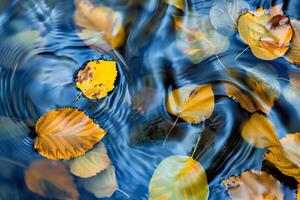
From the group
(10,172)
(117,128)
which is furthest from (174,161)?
(10,172)

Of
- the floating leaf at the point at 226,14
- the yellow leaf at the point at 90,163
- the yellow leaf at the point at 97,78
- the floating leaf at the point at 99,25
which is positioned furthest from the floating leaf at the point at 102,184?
the floating leaf at the point at 226,14

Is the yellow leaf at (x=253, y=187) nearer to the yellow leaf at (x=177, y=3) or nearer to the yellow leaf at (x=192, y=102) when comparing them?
the yellow leaf at (x=192, y=102)

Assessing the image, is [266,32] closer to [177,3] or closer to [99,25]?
[177,3]

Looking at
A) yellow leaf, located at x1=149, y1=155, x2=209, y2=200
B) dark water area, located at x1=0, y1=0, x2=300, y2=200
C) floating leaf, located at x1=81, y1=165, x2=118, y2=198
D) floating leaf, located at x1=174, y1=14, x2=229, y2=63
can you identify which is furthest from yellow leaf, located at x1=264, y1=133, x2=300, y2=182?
floating leaf, located at x1=81, y1=165, x2=118, y2=198

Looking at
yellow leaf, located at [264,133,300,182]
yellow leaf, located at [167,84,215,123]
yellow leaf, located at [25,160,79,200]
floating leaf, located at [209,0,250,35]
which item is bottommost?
yellow leaf, located at [264,133,300,182]

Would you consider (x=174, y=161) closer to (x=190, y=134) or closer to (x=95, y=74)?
(x=190, y=134)

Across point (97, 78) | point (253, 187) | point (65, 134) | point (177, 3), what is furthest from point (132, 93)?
point (253, 187)

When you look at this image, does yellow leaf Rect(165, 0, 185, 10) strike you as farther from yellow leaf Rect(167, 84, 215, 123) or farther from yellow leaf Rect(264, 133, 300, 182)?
yellow leaf Rect(264, 133, 300, 182)

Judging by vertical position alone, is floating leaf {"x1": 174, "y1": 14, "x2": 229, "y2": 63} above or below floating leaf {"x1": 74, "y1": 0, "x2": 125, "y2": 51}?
below
